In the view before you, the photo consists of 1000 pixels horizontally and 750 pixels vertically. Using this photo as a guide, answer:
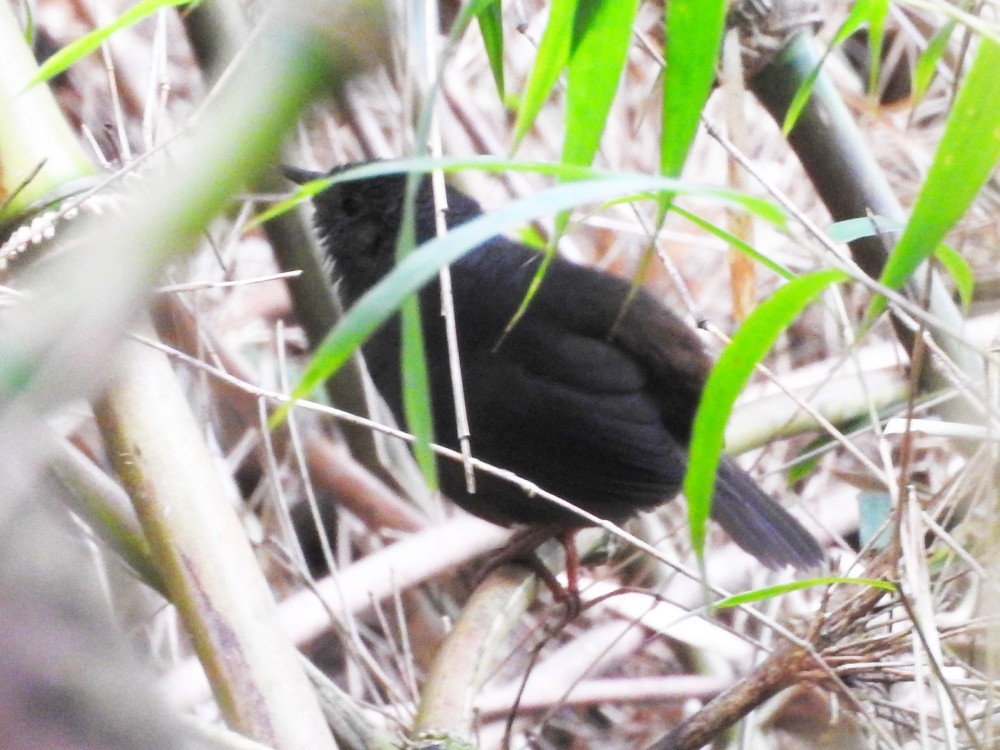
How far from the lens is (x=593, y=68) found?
3.37ft

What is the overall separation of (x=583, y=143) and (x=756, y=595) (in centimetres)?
48

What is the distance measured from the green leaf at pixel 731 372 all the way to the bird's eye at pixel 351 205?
1692 millimetres

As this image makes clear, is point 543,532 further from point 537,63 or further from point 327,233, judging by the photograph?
point 537,63

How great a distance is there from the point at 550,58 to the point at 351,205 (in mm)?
1533

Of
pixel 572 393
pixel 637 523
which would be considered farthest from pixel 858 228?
pixel 637 523

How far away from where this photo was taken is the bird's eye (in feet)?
8.36

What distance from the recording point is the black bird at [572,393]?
2338mm

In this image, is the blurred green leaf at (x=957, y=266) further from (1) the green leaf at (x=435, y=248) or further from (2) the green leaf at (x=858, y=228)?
(1) the green leaf at (x=435, y=248)

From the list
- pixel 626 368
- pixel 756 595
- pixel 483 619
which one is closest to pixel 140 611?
pixel 483 619

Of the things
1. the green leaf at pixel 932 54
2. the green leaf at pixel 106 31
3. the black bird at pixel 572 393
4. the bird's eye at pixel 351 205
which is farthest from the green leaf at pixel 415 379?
the bird's eye at pixel 351 205

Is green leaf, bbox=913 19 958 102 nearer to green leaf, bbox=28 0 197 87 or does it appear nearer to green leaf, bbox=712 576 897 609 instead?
green leaf, bbox=712 576 897 609

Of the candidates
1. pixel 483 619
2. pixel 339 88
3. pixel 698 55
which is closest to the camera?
pixel 339 88

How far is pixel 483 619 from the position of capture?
79.0 inches

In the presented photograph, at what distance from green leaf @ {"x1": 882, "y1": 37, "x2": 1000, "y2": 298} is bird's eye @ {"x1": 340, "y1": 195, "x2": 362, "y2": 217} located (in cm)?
180
